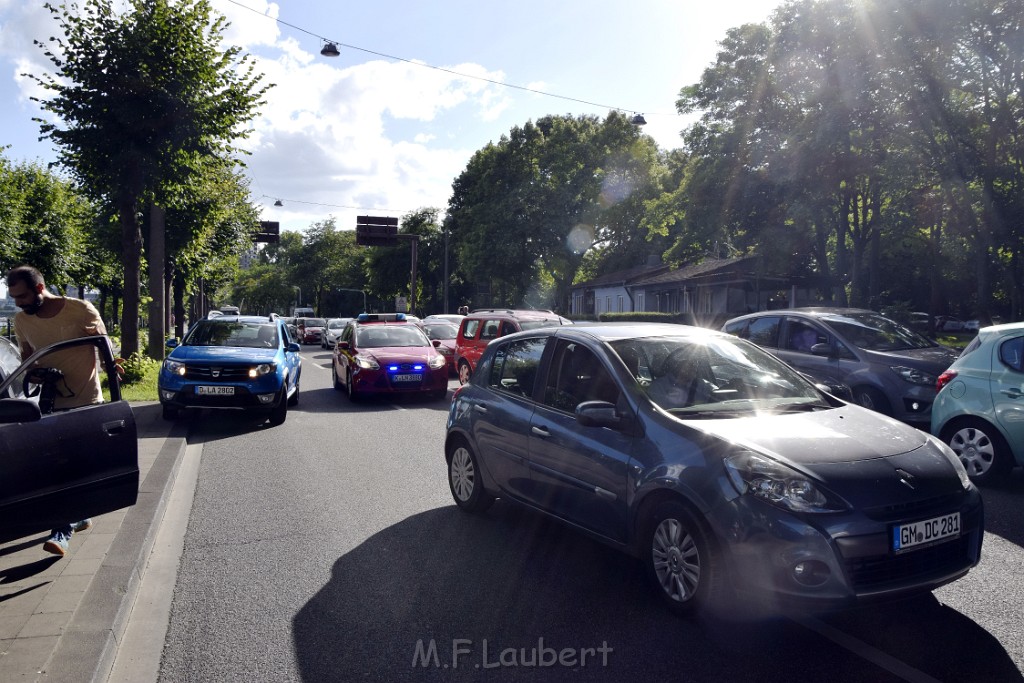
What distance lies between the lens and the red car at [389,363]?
15.0 meters

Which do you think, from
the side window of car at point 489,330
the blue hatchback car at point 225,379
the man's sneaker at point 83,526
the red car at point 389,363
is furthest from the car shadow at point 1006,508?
the side window of car at point 489,330

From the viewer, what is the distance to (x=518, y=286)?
177 ft

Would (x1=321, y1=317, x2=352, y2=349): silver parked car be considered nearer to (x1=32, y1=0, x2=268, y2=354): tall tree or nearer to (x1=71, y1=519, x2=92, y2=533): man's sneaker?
(x1=32, y1=0, x2=268, y2=354): tall tree

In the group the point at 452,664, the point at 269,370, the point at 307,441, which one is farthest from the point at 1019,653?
the point at 269,370

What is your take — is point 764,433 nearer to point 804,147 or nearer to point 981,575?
point 981,575

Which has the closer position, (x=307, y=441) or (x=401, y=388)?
(x=307, y=441)

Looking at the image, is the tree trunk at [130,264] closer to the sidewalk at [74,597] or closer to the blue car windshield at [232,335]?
the blue car windshield at [232,335]

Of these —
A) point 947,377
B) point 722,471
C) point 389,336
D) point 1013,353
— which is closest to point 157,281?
point 389,336

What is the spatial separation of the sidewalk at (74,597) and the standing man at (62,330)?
0.28m

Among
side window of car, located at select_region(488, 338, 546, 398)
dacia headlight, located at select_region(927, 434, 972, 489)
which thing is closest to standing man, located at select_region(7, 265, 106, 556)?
side window of car, located at select_region(488, 338, 546, 398)

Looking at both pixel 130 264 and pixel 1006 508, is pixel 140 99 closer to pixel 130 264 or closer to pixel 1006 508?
pixel 130 264

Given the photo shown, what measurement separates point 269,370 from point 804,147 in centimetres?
1636

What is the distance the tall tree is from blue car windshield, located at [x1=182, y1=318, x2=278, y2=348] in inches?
168

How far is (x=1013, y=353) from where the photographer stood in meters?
7.14
